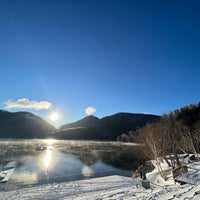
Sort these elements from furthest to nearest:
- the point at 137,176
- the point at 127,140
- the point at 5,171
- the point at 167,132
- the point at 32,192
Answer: the point at 127,140 < the point at 167,132 < the point at 5,171 < the point at 137,176 < the point at 32,192

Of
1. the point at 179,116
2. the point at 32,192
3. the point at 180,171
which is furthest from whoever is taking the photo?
the point at 179,116

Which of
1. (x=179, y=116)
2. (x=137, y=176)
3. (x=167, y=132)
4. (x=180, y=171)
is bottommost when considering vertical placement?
(x=137, y=176)

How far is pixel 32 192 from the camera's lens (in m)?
23.6

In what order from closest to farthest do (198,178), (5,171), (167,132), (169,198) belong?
(169,198) < (198,178) < (5,171) < (167,132)

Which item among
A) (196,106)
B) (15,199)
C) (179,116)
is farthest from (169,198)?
(196,106)

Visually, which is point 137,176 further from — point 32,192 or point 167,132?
point 32,192

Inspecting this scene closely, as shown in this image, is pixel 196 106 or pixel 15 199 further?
pixel 196 106

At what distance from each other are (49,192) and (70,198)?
3.81 meters

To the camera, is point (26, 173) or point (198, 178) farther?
point (26, 173)

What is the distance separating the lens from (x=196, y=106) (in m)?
82.5

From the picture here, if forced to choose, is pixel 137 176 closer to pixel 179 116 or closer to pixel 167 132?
pixel 167 132

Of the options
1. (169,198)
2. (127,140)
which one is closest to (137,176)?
(169,198)

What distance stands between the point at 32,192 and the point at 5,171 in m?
16.2

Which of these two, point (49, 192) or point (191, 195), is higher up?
point (191, 195)
